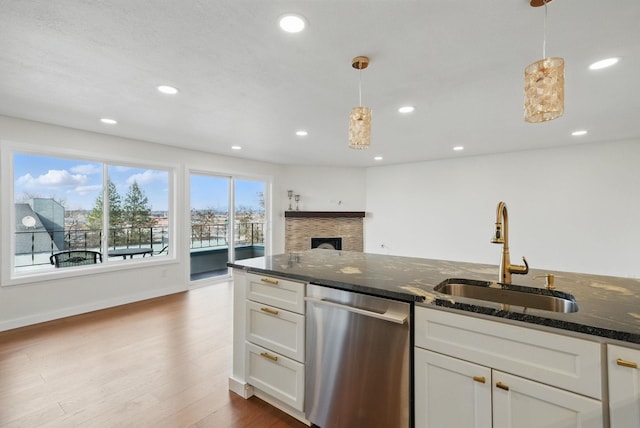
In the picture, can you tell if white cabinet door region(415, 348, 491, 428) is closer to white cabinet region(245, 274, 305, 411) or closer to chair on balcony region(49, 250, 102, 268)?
white cabinet region(245, 274, 305, 411)

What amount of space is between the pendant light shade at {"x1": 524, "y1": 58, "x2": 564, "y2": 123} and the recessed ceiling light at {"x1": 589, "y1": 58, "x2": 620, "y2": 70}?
124 cm

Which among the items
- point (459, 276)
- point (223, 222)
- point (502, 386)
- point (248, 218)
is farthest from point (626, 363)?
point (248, 218)

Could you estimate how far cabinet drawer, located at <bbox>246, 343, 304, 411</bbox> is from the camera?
1.87 metres

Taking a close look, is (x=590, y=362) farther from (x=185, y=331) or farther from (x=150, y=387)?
(x=185, y=331)

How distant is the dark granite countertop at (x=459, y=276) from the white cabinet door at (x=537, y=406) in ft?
0.84

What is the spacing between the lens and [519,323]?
46.3 inches

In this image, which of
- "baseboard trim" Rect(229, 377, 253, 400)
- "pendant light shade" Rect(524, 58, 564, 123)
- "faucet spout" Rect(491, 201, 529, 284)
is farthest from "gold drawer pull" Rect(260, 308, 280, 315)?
"pendant light shade" Rect(524, 58, 564, 123)

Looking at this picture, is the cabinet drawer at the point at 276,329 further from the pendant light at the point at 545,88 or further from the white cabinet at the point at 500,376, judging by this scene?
the pendant light at the point at 545,88

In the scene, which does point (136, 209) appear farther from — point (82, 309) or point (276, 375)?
point (276, 375)

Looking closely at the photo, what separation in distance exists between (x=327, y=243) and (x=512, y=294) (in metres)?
5.26

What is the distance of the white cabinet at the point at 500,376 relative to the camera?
42.4 inches

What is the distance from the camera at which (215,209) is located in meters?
5.57

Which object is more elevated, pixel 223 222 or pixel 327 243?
pixel 223 222

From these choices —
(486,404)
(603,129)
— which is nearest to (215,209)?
(486,404)
